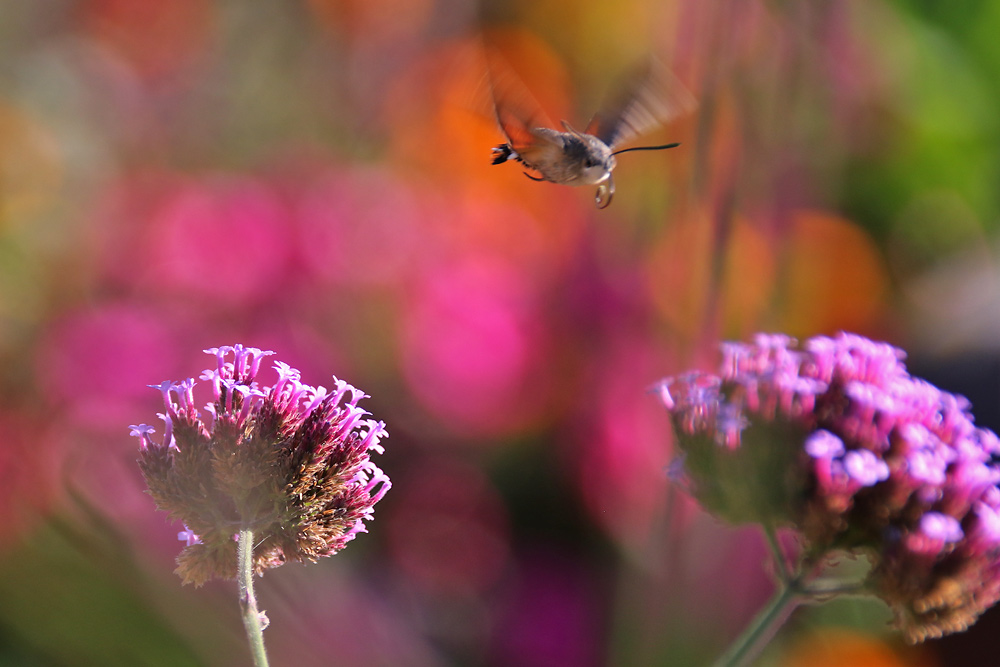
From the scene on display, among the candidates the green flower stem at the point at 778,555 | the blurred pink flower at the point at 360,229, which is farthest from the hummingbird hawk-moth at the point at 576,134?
the blurred pink flower at the point at 360,229

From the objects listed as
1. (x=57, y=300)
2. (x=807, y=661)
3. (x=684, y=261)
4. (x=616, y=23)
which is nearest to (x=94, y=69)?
(x=57, y=300)

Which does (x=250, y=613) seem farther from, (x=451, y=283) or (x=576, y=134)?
(x=451, y=283)

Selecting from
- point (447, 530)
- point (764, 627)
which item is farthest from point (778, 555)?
point (447, 530)

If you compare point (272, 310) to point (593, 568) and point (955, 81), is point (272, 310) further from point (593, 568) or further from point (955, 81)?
point (955, 81)

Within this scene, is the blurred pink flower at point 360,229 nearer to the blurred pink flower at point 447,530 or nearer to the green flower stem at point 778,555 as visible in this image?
the blurred pink flower at point 447,530

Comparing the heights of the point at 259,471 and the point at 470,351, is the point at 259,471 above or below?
below

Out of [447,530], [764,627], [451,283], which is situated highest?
[451,283]

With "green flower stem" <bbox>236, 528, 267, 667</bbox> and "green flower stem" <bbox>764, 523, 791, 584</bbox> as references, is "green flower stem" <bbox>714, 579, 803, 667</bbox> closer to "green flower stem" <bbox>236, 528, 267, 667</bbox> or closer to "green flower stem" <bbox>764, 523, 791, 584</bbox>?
"green flower stem" <bbox>764, 523, 791, 584</bbox>
